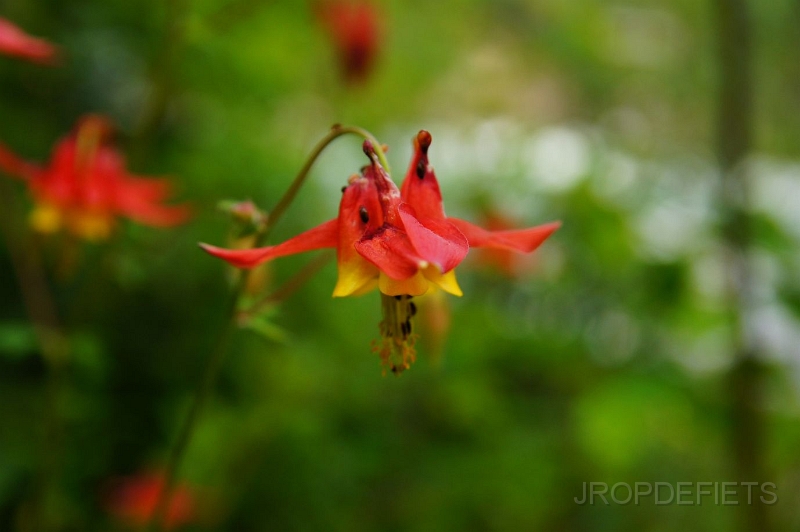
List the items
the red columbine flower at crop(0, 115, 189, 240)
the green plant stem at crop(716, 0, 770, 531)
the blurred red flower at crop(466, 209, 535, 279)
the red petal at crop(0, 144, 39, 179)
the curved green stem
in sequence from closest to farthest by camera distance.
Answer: the curved green stem < the red petal at crop(0, 144, 39, 179) < the red columbine flower at crop(0, 115, 189, 240) < the green plant stem at crop(716, 0, 770, 531) < the blurred red flower at crop(466, 209, 535, 279)

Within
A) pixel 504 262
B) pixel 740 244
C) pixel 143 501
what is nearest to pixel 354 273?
pixel 740 244

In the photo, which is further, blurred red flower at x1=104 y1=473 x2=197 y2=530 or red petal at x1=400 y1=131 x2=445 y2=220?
blurred red flower at x1=104 y1=473 x2=197 y2=530

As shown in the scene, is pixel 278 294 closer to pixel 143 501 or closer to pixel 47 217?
Answer: pixel 47 217

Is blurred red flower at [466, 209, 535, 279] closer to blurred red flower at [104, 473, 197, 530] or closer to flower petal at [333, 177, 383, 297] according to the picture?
blurred red flower at [104, 473, 197, 530]

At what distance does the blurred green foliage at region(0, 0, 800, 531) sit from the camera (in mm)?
1653

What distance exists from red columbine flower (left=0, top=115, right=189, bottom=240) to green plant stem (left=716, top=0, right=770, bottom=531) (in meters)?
1.14

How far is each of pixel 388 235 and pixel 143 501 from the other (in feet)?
4.34

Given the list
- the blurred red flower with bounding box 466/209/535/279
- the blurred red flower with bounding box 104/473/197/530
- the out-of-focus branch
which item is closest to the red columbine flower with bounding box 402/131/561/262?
the out-of-focus branch

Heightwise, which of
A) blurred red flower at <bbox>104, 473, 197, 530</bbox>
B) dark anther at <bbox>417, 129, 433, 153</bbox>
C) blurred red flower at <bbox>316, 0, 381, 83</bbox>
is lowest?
blurred red flower at <bbox>104, 473, 197, 530</bbox>

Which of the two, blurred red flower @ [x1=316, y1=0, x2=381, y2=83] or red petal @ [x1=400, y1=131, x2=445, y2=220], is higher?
blurred red flower @ [x1=316, y1=0, x2=381, y2=83]

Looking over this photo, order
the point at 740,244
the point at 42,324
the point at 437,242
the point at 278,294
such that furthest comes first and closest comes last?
the point at 42,324 < the point at 740,244 < the point at 278,294 < the point at 437,242

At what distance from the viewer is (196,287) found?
1957mm

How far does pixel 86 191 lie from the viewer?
4.22ft

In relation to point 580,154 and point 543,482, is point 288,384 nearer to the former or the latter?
point 543,482
